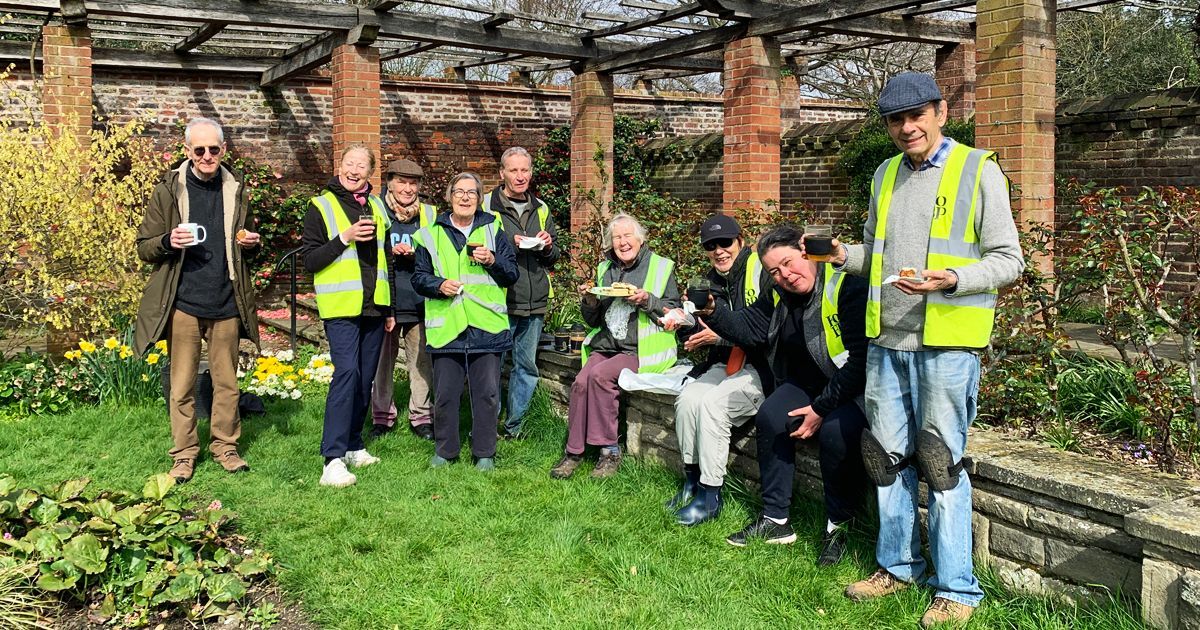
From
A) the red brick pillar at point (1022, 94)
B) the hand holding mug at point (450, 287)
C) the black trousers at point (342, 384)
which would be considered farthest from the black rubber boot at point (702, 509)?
the red brick pillar at point (1022, 94)

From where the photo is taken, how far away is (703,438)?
477 cm

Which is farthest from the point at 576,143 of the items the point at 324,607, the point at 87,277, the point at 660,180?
the point at 324,607

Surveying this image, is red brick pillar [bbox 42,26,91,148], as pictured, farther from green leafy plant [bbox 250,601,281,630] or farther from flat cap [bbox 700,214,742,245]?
green leafy plant [bbox 250,601,281,630]

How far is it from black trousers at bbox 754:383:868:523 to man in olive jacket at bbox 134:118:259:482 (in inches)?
115

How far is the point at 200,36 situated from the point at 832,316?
935 centimetres

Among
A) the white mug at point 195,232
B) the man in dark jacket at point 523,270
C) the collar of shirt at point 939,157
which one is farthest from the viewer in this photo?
the man in dark jacket at point 523,270

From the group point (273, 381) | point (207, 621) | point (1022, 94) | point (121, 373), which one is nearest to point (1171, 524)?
point (207, 621)

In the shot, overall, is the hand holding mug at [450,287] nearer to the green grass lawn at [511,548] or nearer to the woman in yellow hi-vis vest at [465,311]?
the woman in yellow hi-vis vest at [465,311]

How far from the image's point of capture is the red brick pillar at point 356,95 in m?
10.7

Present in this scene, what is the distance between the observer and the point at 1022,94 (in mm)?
7488

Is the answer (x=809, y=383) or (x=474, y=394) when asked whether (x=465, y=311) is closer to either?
(x=474, y=394)

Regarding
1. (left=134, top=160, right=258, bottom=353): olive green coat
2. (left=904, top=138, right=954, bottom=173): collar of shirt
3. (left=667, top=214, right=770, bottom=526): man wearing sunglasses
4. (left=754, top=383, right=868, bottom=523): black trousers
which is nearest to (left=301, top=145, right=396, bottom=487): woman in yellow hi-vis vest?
(left=134, top=160, right=258, bottom=353): olive green coat

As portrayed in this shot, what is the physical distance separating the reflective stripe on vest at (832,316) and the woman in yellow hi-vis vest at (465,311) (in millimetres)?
2023

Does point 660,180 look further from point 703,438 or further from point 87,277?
point 703,438
